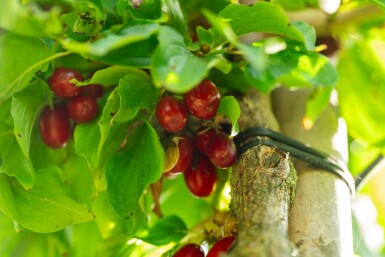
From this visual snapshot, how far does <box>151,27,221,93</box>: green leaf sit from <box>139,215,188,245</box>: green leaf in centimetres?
36

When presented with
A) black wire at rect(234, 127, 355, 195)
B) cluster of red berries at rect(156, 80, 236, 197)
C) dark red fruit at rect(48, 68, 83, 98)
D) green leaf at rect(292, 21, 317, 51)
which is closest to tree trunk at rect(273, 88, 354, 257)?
black wire at rect(234, 127, 355, 195)

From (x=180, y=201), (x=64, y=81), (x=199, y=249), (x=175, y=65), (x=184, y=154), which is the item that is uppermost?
(x=175, y=65)

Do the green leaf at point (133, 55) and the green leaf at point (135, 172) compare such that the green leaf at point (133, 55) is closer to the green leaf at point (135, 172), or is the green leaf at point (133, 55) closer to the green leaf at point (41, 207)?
the green leaf at point (135, 172)

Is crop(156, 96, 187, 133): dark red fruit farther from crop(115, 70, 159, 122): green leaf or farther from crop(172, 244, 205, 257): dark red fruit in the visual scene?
crop(172, 244, 205, 257): dark red fruit

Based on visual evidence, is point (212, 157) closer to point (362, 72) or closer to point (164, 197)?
point (164, 197)

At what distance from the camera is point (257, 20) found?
776mm

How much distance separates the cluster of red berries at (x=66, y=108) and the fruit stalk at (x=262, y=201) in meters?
0.23

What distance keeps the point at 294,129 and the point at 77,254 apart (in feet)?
1.38

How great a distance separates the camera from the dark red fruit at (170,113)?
84cm

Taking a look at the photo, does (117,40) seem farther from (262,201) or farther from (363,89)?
(363,89)

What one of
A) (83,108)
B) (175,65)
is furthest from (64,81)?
(175,65)

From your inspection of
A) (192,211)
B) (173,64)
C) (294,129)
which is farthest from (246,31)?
(192,211)

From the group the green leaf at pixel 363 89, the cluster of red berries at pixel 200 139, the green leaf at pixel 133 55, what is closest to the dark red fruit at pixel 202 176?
the cluster of red berries at pixel 200 139

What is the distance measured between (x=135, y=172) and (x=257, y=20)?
0.26m
